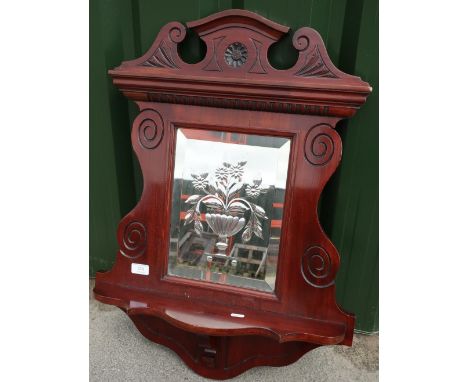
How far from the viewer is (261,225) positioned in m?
0.93

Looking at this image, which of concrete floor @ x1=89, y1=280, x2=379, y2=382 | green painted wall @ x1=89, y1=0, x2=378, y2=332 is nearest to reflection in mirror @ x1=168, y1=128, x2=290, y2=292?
green painted wall @ x1=89, y1=0, x2=378, y2=332

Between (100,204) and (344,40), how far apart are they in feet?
3.14

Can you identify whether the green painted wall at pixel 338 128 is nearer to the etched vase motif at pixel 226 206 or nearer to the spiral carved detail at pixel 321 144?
the spiral carved detail at pixel 321 144

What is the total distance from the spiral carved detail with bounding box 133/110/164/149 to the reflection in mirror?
0.21 feet

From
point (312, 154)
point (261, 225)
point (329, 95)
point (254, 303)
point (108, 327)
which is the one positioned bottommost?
point (108, 327)

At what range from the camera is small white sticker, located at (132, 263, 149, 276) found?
1002mm

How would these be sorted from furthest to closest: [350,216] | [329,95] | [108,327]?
[108,327] < [350,216] < [329,95]

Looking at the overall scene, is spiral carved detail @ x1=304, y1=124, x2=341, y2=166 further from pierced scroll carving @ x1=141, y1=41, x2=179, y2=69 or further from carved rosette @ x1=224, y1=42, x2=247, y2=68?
pierced scroll carving @ x1=141, y1=41, x2=179, y2=69

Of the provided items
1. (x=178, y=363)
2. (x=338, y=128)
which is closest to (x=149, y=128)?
(x=338, y=128)

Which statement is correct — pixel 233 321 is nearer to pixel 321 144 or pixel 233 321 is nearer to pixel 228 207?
pixel 228 207

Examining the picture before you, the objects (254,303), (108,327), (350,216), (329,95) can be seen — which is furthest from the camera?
(108,327)

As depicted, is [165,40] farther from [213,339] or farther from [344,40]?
[213,339]

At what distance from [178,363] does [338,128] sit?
0.89 meters

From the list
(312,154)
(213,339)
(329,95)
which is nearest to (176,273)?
(213,339)
